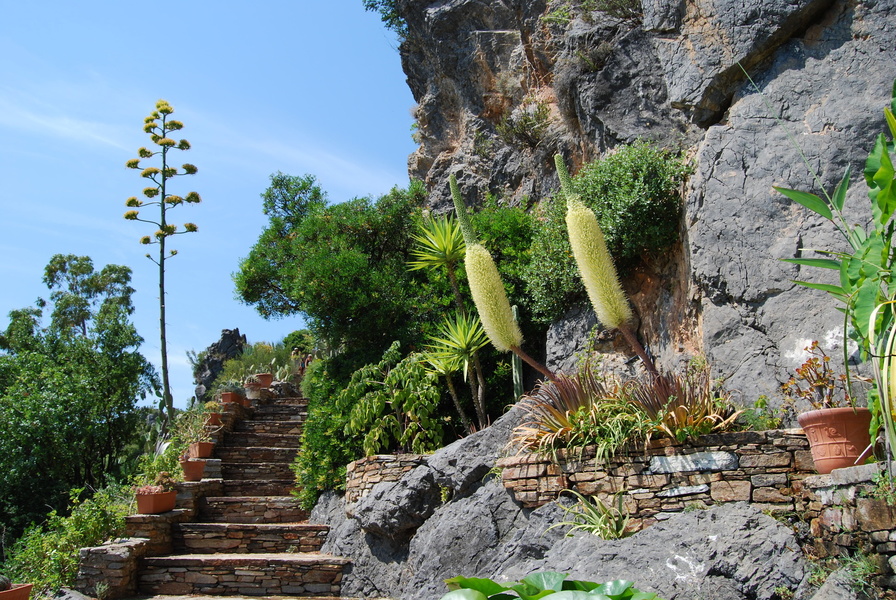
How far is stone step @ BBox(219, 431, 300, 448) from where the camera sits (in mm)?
11852

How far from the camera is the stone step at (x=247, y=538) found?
916 cm

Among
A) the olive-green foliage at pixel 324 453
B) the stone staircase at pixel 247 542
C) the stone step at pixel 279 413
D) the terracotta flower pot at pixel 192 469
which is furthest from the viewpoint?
the stone step at pixel 279 413

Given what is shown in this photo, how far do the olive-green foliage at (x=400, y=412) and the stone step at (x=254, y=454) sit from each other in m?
2.61

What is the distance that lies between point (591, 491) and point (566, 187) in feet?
10.1

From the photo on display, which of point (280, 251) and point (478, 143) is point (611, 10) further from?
point (280, 251)

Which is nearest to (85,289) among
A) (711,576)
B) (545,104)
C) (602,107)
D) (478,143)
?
(478,143)

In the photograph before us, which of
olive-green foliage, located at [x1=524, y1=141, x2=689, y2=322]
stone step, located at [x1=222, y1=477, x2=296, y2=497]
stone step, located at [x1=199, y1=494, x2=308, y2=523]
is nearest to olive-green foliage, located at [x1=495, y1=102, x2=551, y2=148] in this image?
olive-green foliage, located at [x1=524, y1=141, x2=689, y2=322]

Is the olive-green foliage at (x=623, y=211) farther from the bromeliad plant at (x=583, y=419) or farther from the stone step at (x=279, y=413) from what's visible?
the stone step at (x=279, y=413)

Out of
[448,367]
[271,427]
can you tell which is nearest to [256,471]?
[271,427]

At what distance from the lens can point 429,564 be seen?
729 cm

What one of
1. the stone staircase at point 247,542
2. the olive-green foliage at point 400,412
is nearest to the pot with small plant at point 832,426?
the olive-green foliage at point 400,412

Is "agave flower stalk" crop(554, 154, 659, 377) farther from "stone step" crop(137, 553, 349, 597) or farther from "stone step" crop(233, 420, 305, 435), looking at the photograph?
"stone step" crop(233, 420, 305, 435)

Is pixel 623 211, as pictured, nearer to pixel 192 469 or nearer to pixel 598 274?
pixel 598 274

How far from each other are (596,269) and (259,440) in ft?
25.1
